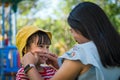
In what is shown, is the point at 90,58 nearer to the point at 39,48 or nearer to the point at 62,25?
the point at 39,48

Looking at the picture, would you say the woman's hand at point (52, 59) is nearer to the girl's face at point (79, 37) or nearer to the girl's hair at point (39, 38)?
the girl's hair at point (39, 38)

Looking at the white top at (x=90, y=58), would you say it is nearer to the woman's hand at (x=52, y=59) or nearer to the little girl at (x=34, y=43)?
the woman's hand at (x=52, y=59)

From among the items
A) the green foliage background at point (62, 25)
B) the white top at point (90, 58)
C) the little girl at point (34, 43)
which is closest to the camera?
the white top at point (90, 58)

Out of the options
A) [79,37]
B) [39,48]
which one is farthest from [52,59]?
[79,37]

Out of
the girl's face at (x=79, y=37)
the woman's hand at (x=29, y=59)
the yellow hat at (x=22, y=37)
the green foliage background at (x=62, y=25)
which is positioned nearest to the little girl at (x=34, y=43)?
the yellow hat at (x=22, y=37)

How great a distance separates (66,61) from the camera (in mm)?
1830

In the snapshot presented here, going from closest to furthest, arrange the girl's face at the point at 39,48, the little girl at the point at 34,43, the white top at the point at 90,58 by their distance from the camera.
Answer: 1. the white top at the point at 90,58
2. the girl's face at the point at 39,48
3. the little girl at the point at 34,43

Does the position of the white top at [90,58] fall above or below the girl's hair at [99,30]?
below

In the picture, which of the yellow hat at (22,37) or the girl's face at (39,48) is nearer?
the girl's face at (39,48)

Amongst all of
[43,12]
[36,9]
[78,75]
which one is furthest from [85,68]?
[36,9]

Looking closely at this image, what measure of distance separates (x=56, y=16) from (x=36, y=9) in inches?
261

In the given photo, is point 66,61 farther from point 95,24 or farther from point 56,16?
point 56,16

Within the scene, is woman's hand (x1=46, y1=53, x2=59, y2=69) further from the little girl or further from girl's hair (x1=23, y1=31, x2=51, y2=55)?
girl's hair (x1=23, y1=31, x2=51, y2=55)

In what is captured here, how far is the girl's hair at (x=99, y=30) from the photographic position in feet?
6.15
